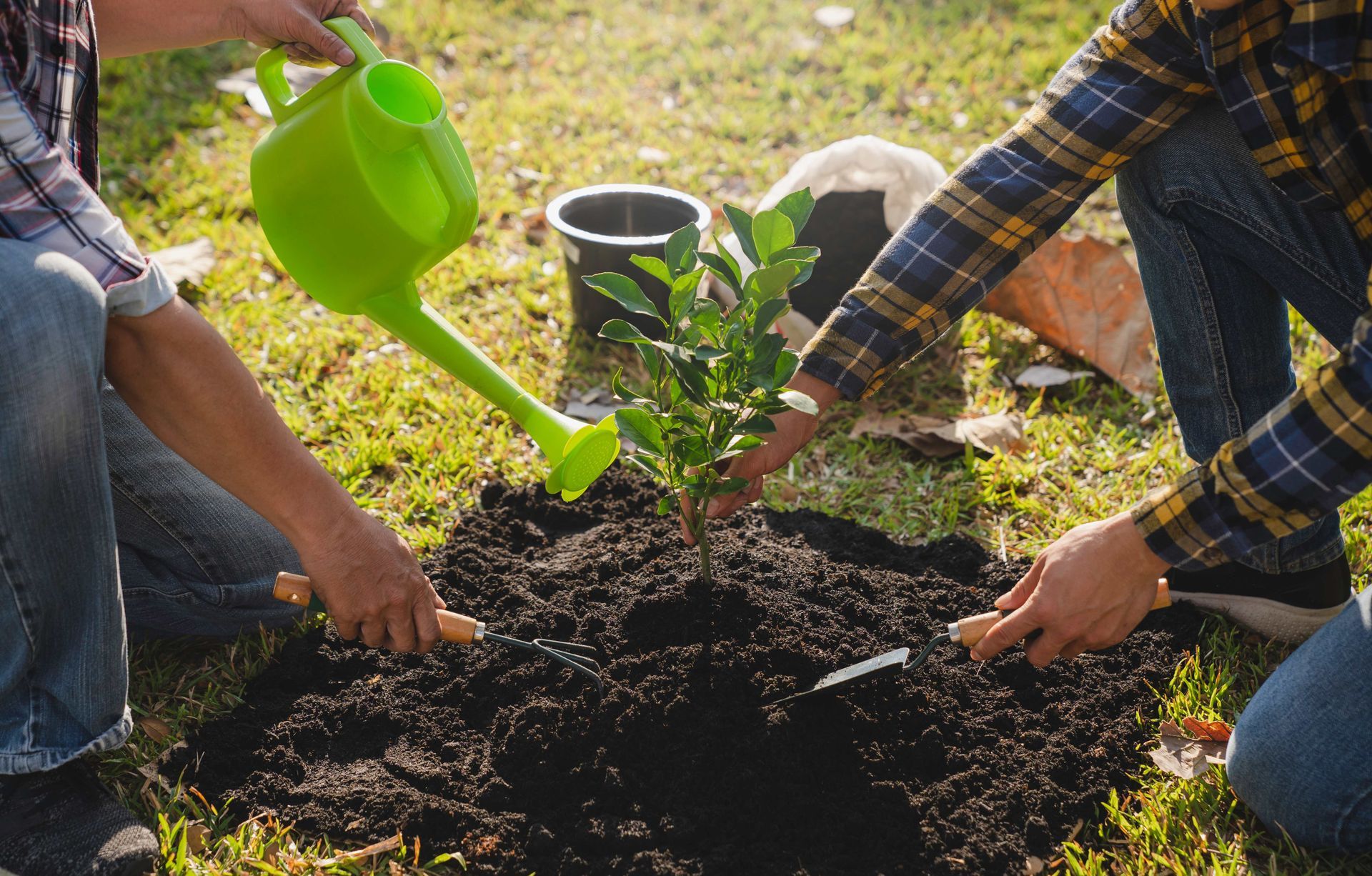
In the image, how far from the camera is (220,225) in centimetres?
359

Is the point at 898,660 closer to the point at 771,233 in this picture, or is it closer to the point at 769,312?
the point at 769,312

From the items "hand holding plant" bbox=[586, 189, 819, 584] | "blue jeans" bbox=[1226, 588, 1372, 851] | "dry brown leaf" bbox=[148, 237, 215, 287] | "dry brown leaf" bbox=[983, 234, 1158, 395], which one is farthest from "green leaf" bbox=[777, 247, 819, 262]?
"dry brown leaf" bbox=[148, 237, 215, 287]

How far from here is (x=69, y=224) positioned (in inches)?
60.1

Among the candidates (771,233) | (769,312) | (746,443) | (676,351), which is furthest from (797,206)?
(746,443)

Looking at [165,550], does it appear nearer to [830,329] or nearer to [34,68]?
[34,68]

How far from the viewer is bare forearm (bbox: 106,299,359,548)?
154 cm

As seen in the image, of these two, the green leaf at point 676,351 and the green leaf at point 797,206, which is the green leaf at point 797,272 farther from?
the green leaf at point 676,351

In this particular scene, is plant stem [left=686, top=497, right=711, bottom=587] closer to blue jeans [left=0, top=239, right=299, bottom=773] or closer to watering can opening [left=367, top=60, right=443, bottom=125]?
watering can opening [left=367, top=60, right=443, bottom=125]

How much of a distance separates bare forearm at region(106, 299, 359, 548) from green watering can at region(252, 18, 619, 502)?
1.40 ft

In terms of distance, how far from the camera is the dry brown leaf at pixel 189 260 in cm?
327

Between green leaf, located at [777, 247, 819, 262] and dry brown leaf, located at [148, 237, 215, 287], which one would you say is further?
dry brown leaf, located at [148, 237, 215, 287]

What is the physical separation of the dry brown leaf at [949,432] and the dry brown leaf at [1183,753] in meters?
0.95

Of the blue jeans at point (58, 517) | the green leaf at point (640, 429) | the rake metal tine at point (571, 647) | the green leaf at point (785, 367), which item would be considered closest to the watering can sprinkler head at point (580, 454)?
the green leaf at point (640, 429)

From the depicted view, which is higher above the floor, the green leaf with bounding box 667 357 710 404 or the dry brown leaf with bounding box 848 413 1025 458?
the green leaf with bounding box 667 357 710 404
